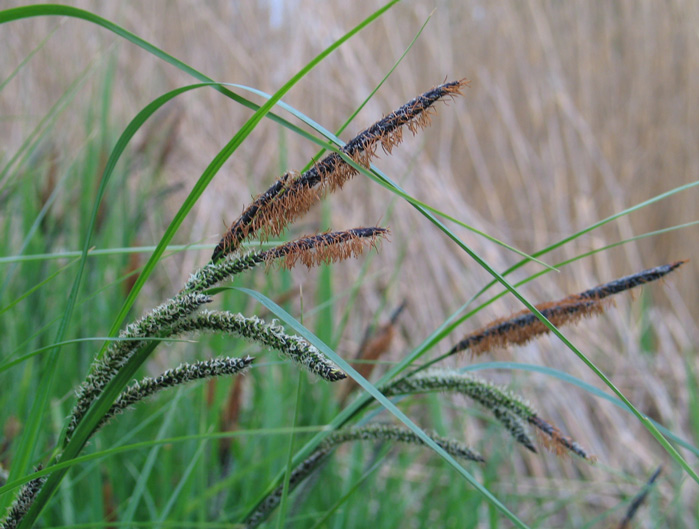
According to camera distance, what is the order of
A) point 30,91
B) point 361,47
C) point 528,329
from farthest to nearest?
point 361,47 → point 30,91 → point 528,329

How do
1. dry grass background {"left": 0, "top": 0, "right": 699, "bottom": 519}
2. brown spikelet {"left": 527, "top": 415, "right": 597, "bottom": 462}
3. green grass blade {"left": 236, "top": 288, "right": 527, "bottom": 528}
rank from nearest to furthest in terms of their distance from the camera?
1. green grass blade {"left": 236, "top": 288, "right": 527, "bottom": 528}
2. brown spikelet {"left": 527, "top": 415, "right": 597, "bottom": 462}
3. dry grass background {"left": 0, "top": 0, "right": 699, "bottom": 519}

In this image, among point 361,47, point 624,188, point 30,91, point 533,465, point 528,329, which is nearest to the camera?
point 528,329

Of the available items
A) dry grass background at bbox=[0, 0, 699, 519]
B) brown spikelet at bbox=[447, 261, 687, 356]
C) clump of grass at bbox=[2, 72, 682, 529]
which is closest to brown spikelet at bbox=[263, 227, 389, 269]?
clump of grass at bbox=[2, 72, 682, 529]

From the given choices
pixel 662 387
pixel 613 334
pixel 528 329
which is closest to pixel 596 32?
pixel 613 334

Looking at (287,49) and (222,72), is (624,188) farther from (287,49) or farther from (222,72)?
(222,72)

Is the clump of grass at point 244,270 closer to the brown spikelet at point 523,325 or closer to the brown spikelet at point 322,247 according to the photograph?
the brown spikelet at point 322,247

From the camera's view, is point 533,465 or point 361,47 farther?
point 361,47

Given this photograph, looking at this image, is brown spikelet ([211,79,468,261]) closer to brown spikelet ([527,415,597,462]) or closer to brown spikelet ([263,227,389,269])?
brown spikelet ([263,227,389,269])
